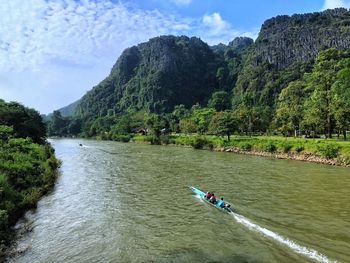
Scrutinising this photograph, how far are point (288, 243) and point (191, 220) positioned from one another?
7384mm

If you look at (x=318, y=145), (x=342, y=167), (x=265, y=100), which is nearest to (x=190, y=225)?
(x=342, y=167)

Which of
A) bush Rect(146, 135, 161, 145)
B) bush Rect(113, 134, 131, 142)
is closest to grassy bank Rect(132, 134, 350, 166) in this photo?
bush Rect(146, 135, 161, 145)

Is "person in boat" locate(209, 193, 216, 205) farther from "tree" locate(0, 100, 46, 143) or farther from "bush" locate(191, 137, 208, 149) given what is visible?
"bush" locate(191, 137, 208, 149)

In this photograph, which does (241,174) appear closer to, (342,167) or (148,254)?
(342,167)

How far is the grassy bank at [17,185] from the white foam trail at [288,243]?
48.4 ft

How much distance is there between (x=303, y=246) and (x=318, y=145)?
40.6m

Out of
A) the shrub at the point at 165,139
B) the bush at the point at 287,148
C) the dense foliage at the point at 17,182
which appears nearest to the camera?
the dense foliage at the point at 17,182

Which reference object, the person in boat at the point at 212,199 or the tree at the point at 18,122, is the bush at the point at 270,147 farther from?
the tree at the point at 18,122

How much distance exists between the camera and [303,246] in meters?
19.4

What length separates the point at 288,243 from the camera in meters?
19.9

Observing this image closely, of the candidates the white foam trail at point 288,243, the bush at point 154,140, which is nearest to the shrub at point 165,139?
the bush at point 154,140

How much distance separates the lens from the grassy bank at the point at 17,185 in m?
21.2

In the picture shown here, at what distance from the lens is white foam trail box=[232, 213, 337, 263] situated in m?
17.9

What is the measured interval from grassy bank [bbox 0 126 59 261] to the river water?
3.62ft
